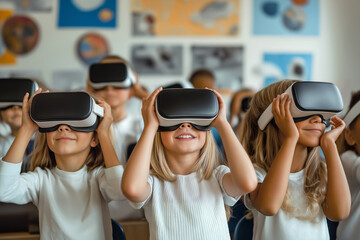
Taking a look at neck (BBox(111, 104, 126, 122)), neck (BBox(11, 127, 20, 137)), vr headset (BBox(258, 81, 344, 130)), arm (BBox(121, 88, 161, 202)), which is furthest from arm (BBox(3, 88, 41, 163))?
vr headset (BBox(258, 81, 344, 130))

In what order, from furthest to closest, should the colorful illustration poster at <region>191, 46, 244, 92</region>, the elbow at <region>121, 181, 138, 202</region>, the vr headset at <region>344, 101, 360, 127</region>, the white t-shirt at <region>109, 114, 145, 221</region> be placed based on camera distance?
the colorful illustration poster at <region>191, 46, 244, 92</region>
the white t-shirt at <region>109, 114, 145, 221</region>
the vr headset at <region>344, 101, 360, 127</region>
the elbow at <region>121, 181, 138, 202</region>

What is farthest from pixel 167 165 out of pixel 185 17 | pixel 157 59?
pixel 185 17

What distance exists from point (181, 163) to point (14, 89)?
623 millimetres

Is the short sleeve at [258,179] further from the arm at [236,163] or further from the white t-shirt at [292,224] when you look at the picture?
the arm at [236,163]

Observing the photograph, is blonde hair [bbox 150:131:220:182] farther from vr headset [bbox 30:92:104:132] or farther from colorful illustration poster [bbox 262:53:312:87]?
colorful illustration poster [bbox 262:53:312:87]

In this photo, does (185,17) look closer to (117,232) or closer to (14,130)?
(14,130)

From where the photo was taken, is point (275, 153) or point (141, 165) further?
point (275, 153)

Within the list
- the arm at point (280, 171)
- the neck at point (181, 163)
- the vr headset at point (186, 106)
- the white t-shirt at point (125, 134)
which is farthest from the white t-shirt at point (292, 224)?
the white t-shirt at point (125, 134)

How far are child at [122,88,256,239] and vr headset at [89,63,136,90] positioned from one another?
1.77 feet

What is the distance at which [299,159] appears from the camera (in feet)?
3.98

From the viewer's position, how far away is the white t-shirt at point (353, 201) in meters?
1.28

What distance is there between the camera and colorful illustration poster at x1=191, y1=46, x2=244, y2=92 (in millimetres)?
3734

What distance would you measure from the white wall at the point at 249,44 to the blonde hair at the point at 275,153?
2.51 m

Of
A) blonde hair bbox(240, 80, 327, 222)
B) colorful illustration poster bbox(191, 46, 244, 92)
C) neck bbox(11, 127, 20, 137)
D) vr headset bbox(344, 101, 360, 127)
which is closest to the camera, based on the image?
blonde hair bbox(240, 80, 327, 222)
